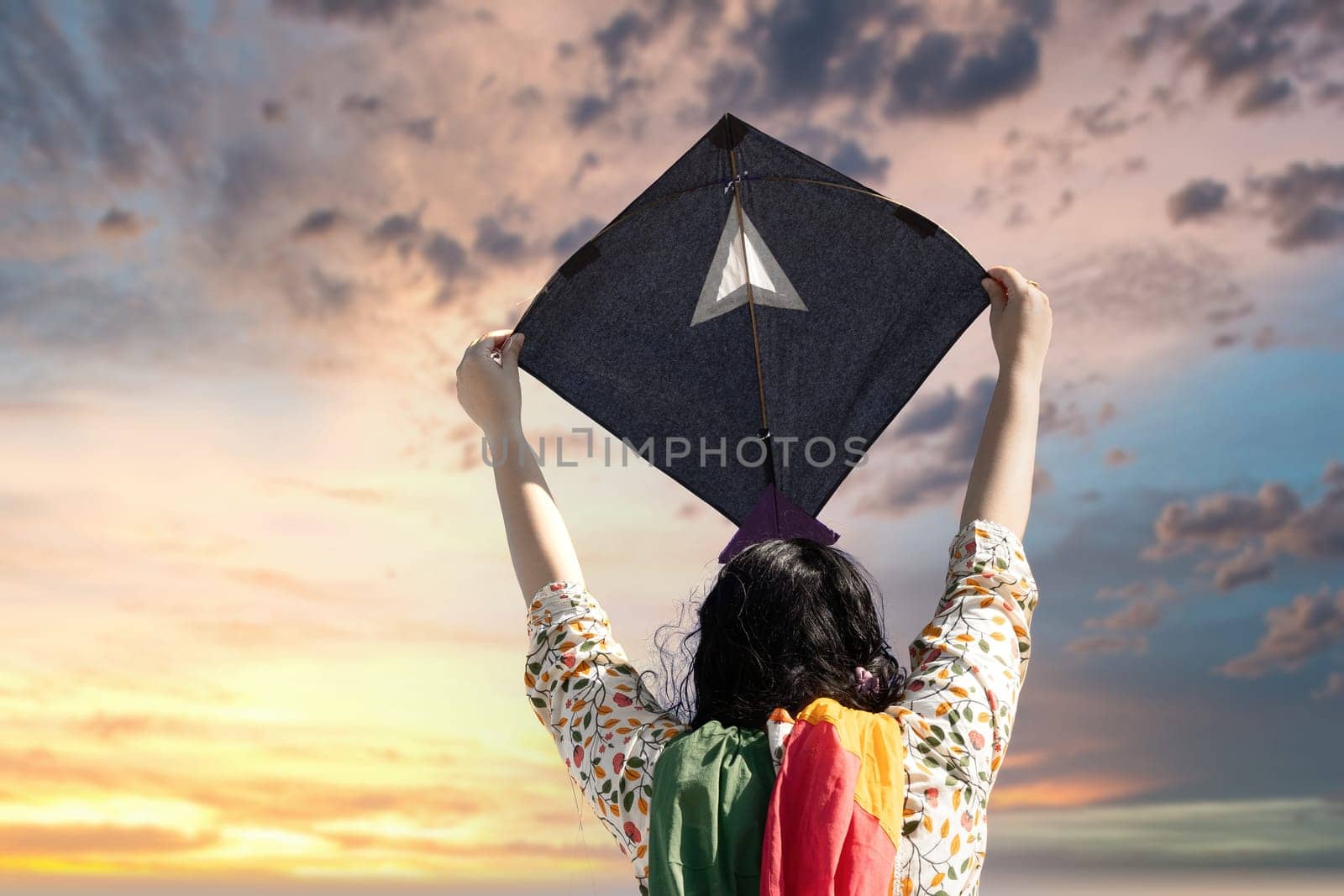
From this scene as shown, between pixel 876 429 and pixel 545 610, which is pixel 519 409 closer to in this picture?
pixel 545 610

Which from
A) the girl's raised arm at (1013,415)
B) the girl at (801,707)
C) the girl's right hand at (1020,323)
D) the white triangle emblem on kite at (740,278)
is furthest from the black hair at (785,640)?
the white triangle emblem on kite at (740,278)

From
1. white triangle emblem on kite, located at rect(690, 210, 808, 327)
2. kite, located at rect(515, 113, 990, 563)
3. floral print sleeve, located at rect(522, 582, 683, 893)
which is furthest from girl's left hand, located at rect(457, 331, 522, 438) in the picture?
white triangle emblem on kite, located at rect(690, 210, 808, 327)

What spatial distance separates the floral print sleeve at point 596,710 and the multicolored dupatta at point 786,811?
0.11m

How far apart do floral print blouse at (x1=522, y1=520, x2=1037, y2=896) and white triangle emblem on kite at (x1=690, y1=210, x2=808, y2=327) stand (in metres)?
1.55

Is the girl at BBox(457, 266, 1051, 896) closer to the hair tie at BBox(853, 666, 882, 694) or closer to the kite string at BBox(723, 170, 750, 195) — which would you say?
the hair tie at BBox(853, 666, 882, 694)

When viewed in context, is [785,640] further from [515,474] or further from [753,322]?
[753,322]

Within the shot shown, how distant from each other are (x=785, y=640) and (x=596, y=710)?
356mm

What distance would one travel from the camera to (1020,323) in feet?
8.91

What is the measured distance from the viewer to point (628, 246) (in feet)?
11.2

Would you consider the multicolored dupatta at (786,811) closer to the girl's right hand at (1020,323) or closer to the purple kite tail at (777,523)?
the girl's right hand at (1020,323)

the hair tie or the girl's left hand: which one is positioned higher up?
the girl's left hand

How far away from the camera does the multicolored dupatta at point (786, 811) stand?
168 centimetres

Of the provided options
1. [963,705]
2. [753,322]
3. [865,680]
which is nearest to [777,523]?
[753,322]

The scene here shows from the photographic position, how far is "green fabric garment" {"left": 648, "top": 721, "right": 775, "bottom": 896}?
5.62 ft
